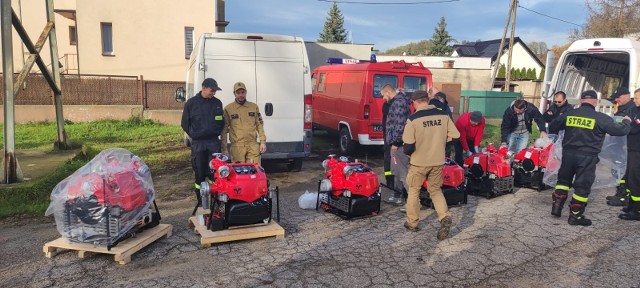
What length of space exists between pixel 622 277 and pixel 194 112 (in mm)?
4954

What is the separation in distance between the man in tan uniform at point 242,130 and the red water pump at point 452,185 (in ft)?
7.95

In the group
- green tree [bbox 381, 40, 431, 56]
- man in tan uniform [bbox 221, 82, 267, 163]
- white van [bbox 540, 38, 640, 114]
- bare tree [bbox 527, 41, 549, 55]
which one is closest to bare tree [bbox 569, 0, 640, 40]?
white van [bbox 540, 38, 640, 114]

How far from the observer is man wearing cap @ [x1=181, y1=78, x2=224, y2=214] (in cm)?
551

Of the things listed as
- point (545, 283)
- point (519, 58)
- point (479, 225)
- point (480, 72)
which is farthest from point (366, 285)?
point (519, 58)

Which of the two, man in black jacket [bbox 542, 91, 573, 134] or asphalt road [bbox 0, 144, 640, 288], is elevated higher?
man in black jacket [bbox 542, 91, 573, 134]

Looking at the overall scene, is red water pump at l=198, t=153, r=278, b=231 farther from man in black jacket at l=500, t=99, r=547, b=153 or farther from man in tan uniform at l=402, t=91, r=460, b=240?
man in black jacket at l=500, t=99, r=547, b=153

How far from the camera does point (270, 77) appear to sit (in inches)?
284

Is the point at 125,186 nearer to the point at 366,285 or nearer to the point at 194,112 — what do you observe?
the point at 194,112

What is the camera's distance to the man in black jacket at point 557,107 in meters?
7.71

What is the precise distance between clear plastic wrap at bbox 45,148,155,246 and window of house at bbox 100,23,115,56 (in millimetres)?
15380

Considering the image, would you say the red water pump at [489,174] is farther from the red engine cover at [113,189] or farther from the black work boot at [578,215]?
the red engine cover at [113,189]

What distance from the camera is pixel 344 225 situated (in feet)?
17.3

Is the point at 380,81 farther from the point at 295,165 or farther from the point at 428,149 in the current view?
the point at 428,149

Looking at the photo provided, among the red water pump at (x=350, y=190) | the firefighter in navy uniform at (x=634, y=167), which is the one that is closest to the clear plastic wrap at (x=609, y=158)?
the firefighter in navy uniform at (x=634, y=167)
